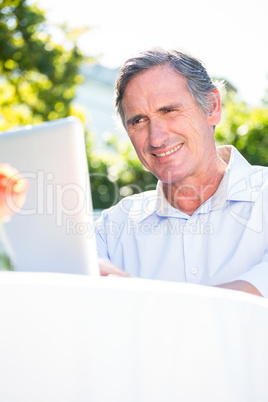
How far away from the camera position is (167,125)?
7.43ft

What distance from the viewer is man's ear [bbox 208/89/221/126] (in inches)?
94.7

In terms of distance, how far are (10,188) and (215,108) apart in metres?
1.54

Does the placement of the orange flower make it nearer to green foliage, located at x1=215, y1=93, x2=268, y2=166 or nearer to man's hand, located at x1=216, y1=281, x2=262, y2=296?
man's hand, located at x1=216, y1=281, x2=262, y2=296

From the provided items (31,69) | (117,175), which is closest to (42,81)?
(31,69)

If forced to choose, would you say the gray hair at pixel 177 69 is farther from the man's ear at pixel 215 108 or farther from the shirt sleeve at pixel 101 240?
the shirt sleeve at pixel 101 240

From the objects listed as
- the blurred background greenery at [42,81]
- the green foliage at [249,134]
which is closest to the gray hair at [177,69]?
the green foliage at [249,134]

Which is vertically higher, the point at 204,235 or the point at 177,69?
the point at 177,69

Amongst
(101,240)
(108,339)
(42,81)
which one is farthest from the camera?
(42,81)

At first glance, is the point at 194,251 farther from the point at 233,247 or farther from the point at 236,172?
the point at 236,172

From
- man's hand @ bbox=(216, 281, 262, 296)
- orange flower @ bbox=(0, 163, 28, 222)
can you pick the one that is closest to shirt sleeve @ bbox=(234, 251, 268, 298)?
man's hand @ bbox=(216, 281, 262, 296)

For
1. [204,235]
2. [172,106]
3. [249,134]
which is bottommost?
[249,134]

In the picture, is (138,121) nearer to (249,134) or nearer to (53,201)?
(53,201)

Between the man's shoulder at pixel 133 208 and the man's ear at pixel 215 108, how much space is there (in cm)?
44

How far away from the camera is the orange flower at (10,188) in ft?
3.59
